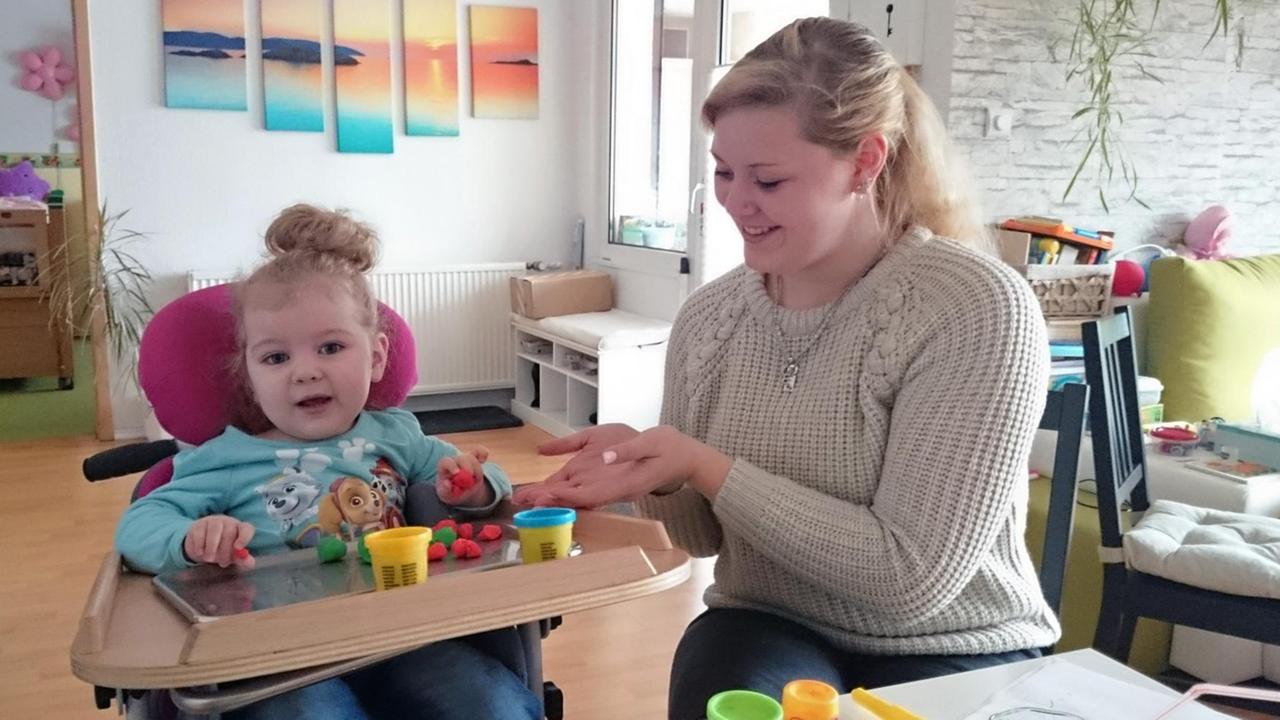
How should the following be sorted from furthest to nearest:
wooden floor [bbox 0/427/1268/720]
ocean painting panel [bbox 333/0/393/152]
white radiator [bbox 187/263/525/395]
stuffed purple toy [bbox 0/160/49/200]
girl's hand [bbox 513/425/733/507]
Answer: stuffed purple toy [bbox 0/160/49/200]
white radiator [bbox 187/263/525/395]
ocean painting panel [bbox 333/0/393/152]
wooden floor [bbox 0/427/1268/720]
girl's hand [bbox 513/425/733/507]

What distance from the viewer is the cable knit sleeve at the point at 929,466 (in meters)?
1.14

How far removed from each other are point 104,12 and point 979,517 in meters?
4.24

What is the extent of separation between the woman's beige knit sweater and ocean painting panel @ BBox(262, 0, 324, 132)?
3573 millimetres

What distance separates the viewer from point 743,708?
727mm

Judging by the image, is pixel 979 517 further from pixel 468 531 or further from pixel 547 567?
pixel 468 531

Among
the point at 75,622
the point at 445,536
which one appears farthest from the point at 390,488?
the point at 75,622

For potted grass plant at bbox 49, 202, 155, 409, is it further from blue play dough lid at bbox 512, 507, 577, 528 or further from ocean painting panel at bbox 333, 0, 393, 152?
blue play dough lid at bbox 512, 507, 577, 528

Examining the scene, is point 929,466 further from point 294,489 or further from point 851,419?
point 294,489

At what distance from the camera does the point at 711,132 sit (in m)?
1.38

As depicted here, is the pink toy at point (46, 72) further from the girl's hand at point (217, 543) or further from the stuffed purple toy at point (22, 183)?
the girl's hand at point (217, 543)

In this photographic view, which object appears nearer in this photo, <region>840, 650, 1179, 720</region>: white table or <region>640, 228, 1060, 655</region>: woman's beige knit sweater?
<region>840, 650, 1179, 720</region>: white table

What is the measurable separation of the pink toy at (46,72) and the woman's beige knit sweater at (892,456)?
21.6 feet

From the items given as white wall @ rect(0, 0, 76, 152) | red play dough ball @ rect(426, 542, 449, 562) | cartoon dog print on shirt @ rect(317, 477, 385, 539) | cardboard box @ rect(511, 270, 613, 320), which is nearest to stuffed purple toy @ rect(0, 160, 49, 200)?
white wall @ rect(0, 0, 76, 152)

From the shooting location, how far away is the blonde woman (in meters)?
1.16
